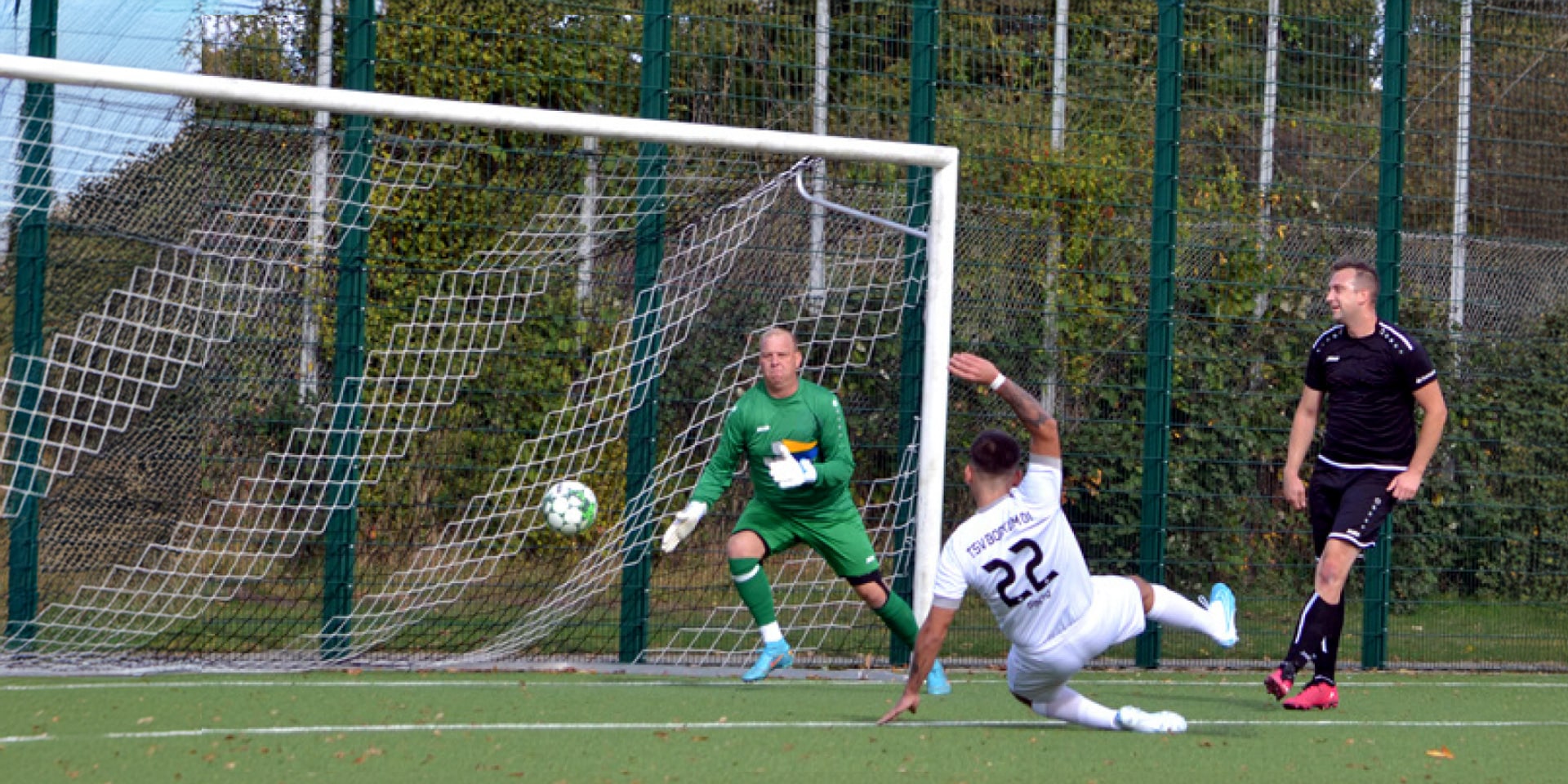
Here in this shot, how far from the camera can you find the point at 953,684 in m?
8.04

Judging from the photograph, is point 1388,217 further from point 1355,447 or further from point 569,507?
point 569,507

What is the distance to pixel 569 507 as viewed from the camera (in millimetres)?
7352

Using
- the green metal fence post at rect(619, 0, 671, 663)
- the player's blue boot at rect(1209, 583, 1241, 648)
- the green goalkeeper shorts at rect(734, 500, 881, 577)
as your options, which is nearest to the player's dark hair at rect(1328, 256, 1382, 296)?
the player's blue boot at rect(1209, 583, 1241, 648)

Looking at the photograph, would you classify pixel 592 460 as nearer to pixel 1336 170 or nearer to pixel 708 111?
pixel 708 111

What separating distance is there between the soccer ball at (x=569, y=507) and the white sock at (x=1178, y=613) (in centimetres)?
271

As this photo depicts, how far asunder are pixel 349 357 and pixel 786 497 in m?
2.39

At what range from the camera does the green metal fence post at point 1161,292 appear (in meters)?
9.23

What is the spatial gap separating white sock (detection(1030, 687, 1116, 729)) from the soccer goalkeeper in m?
1.45

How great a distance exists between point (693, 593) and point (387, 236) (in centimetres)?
254

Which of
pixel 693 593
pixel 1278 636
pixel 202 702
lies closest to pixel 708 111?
pixel 693 593

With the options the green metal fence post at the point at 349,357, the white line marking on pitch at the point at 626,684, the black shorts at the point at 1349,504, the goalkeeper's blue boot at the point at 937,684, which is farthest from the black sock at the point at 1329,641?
the green metal fence post at the point at 349,357

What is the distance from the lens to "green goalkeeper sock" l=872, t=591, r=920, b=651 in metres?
7.67

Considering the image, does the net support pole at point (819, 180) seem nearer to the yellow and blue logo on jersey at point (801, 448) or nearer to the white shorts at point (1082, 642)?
the yellow and blue logo on jersey at point (801, 448)

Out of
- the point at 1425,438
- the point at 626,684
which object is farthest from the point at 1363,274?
the point at 626,684
